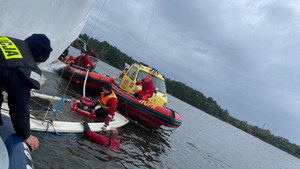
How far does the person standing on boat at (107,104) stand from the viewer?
282 inches

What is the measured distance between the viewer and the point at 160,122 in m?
9.45

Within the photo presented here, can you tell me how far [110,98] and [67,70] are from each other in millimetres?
6475

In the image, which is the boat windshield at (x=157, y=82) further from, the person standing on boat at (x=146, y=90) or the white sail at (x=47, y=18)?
the white sail at (x=47, y=18)

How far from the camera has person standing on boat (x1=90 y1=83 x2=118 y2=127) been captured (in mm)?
7168

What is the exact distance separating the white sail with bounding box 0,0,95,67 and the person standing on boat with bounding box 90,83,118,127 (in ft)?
9.43

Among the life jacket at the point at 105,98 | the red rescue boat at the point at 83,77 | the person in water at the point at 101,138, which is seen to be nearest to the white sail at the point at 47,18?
the person in water at the point at 101,138

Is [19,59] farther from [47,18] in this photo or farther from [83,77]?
[83,77]

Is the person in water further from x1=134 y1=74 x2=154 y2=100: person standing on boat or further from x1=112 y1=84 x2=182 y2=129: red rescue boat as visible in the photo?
x1=134 y1=74 x2=154 y2=100: person standing on boat

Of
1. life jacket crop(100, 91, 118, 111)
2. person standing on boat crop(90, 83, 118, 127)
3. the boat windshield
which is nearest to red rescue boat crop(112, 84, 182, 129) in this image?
the boat windshield

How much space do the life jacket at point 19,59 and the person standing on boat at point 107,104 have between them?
16.8 ft

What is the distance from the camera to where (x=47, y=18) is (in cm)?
407

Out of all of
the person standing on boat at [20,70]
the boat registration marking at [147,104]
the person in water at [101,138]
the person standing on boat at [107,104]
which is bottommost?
the person in water at [101,138]

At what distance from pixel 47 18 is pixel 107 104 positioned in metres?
3.86

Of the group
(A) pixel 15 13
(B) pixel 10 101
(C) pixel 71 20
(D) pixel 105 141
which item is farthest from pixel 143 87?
(B) pixel 10 101
